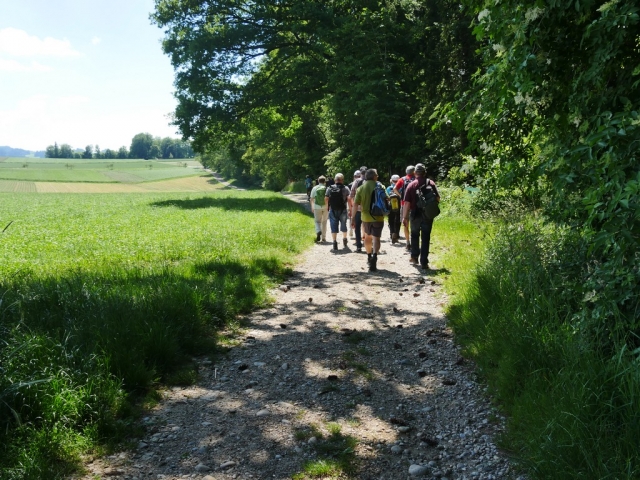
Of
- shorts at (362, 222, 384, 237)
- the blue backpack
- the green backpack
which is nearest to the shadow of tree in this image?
shorts at (362, 222, 384, 237)

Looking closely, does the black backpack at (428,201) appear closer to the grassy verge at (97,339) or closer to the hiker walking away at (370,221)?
the hiker walking away at (370,221)

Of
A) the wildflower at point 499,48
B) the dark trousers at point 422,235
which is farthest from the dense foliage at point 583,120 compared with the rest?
the dark trousers at point 422,235

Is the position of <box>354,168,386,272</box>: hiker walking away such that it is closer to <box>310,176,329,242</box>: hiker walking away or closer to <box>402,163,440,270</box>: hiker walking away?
<box>402,163,440,270</box>: hiker walking away

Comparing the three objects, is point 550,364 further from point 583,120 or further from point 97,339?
point 97,339

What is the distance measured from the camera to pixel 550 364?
160 inches

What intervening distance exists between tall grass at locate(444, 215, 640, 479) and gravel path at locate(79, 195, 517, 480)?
1.02 ft

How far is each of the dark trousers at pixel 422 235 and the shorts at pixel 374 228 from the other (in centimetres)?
71

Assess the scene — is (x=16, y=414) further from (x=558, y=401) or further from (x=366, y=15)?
(x=366, y=15)

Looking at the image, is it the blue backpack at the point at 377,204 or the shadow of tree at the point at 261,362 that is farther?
the blue backpack at the point at 377,204

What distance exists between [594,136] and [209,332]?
4.81 m

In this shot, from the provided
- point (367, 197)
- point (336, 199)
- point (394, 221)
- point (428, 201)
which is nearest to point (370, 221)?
point (367, 197)

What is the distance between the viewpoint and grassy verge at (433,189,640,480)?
9.40ft

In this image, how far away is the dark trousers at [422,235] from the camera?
1031 cm

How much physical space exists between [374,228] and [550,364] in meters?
6.83
